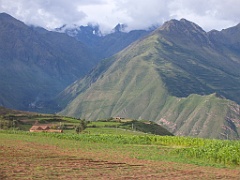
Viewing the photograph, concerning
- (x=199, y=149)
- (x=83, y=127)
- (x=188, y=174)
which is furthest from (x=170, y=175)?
(x=83, y=127)

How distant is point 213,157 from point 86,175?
83.6 ft

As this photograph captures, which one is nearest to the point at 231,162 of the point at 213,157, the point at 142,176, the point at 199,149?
the point at 213,157

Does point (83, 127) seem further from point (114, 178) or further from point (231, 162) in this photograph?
point (114, 178)

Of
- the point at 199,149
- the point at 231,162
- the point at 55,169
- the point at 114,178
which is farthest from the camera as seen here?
the point at 199,149

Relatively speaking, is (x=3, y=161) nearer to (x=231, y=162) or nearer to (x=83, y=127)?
(x=231, y=162)

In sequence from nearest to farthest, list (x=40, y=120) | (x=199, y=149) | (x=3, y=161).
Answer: (x=3, y=161) < (x=199, y=149) < (x=40, y=120)

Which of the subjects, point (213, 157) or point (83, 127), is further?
point (83, 127)

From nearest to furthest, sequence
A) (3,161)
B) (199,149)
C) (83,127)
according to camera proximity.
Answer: (3,161), (199,149), (83,127)

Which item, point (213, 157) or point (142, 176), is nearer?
point (142, 176)

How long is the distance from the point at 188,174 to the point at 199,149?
66.6ft

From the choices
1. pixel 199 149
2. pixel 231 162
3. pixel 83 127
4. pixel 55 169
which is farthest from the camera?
pixel 83 127

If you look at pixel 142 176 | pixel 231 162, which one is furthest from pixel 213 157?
pixel 142 176

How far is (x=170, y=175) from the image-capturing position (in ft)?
120

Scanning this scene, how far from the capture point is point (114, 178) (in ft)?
108
